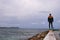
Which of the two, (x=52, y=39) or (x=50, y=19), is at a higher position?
(x=50, y=19)

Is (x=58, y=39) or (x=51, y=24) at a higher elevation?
(x=51, y=24)

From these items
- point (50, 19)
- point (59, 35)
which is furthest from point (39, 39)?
point (50, 19)

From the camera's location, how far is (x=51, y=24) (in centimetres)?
2658

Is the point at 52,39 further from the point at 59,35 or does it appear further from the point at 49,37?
the point at 59,35

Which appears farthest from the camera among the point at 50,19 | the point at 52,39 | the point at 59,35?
the point at 59,35

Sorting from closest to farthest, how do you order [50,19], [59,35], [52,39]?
[52,39]
[50,19]
[59,35]

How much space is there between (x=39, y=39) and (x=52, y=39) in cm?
625

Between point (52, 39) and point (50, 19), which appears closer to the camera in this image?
point (52, 39)

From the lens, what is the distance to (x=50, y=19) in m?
26.3

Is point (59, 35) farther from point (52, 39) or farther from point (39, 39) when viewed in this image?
point (52, 39)

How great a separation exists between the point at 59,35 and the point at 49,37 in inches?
239

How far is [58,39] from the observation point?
2738cm

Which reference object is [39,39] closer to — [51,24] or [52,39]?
[51,24]

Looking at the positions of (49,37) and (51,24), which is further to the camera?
(51,24)
